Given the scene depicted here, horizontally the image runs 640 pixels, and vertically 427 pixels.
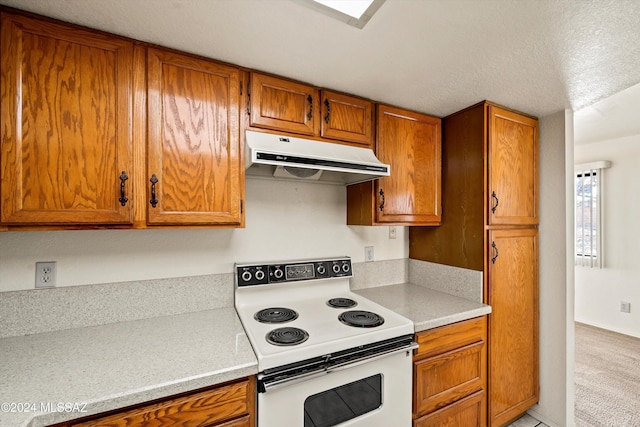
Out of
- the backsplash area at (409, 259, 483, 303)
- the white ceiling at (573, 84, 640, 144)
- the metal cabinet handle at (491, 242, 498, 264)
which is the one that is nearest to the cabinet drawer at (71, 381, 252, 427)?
the backsplash area at (409, 259, 483, 303)

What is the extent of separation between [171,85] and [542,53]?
1.72m

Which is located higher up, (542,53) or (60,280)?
(542,53)

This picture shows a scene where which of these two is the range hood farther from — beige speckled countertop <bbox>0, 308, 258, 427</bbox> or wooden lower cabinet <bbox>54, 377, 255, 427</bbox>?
wooden lower cabinet <bbox>54, 377, 255, 427</bbox>

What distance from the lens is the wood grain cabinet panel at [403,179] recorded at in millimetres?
1834

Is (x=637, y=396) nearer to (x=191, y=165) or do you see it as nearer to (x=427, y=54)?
(x=427, y=54)

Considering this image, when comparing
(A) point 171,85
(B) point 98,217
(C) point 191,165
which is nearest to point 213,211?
(C) point 191,165

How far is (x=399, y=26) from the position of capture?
3.72 feet

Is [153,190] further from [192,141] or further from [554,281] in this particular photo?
[554,281]

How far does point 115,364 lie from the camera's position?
3.42 ft

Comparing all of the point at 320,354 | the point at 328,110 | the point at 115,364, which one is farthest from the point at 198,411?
the point at 328,110

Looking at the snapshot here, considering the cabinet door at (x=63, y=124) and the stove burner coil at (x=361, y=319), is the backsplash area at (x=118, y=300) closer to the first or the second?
the cabinet door at (x=63, y=124)

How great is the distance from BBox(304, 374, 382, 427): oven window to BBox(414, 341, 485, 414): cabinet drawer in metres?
0.29

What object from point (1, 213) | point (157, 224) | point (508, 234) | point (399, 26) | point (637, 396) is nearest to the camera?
point (1, 213)

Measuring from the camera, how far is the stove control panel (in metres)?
1.67
